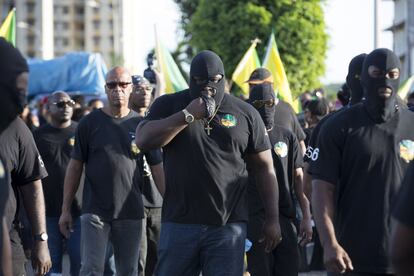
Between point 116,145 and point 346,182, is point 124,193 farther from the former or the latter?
point 346,182

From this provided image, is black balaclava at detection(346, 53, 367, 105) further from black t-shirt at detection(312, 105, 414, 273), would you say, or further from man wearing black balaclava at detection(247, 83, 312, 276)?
black t-shirt at detection(312, 105, 414, 273)

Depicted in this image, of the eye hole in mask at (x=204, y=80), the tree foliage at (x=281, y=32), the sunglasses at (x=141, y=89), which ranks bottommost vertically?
the sunglasses at (x=141, y=89)

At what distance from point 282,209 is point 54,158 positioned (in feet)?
9.63

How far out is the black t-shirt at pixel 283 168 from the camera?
9.08 m

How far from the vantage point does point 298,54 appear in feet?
96.7

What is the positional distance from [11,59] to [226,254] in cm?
275

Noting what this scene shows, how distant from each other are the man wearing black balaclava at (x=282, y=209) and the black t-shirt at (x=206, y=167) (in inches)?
73.0

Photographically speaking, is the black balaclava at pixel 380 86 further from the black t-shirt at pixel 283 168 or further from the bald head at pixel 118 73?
the bald head at pixel 118 73

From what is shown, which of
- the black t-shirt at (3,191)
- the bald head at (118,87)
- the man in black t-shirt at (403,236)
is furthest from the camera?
the bald head at (118,87)

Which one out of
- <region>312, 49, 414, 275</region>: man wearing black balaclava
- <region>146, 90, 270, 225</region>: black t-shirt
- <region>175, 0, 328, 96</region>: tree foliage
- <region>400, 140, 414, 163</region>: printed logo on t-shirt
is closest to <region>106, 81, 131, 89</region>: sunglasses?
<region>146, 90, 270, 225</region>: black t-shirt

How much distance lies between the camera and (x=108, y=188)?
9.32 metres

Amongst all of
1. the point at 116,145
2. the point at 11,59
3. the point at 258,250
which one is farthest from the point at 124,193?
the point at 11,59

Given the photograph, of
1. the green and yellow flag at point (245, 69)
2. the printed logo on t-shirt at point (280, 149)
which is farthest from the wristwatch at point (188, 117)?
the green and yellow flag at point (245, 69)

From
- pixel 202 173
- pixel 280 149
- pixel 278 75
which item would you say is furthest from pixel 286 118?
pixel 278 75
